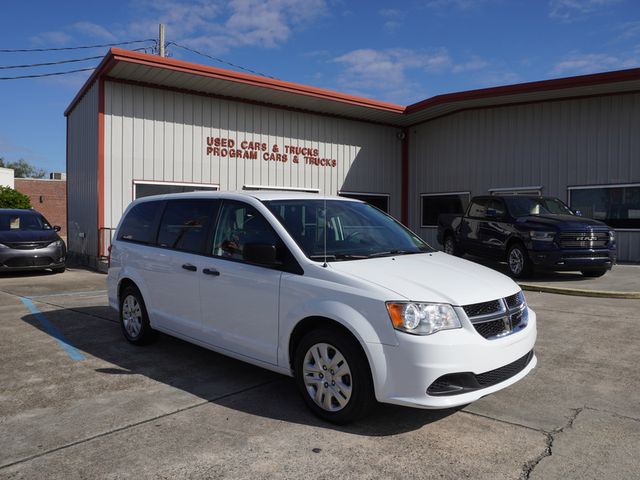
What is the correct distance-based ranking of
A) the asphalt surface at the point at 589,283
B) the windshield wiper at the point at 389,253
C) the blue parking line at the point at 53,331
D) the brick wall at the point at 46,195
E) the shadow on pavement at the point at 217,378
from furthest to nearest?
the brick wall at the point at 46,195 → the asphalt surface at the point at 589,283 → the blue parking line at the point at 53,331 → the windshield wiper at the point at 389,253 → the shadow on pavement at the point at 217,378

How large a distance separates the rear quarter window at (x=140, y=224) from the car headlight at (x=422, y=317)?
328 cm

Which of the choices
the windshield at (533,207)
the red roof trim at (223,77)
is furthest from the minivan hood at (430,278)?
the red roof trim at (223,77)

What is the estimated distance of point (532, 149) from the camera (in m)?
17.0

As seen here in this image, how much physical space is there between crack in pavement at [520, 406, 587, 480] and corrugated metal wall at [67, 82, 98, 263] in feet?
42.6

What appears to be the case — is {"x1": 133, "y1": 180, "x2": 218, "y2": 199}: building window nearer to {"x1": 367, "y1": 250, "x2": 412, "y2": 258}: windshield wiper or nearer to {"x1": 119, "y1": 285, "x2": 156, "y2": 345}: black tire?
{"x1": 119, "y1": 285, "x2": 156, "y2": 345}: black tire

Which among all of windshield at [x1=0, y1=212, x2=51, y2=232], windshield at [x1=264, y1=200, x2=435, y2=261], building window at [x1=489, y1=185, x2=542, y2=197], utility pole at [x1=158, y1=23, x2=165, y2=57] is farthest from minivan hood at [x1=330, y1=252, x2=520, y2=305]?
utility pole at [x1=158, y1=23, x2=165, y2=57]

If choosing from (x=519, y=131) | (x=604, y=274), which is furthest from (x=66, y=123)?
(x=604, y=274)

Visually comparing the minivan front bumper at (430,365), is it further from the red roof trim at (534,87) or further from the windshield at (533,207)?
the red roof trim at (534,87)

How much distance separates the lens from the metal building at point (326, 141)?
14.5m

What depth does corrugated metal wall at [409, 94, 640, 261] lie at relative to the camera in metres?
15.2

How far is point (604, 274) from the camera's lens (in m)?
12.2

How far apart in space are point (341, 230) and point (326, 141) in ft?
47.7

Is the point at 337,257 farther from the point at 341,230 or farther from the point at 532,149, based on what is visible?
the point at 532,149

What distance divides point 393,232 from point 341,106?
533 inches
